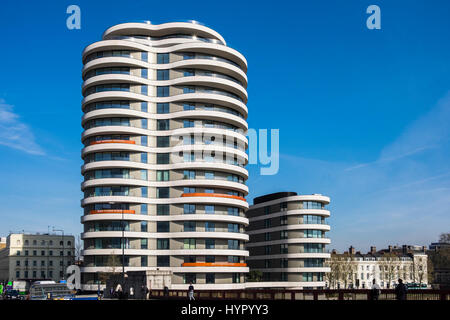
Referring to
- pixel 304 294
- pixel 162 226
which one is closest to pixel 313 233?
pixel 162 226

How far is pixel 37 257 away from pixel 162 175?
8275cm

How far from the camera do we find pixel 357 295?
146ft

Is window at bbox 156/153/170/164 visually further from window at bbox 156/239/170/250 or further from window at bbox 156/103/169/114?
window at bbox 156/239/170/250

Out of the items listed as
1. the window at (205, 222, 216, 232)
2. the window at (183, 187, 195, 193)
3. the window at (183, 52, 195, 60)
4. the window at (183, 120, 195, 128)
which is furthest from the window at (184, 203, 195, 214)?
the window at (183, 52, 195, 60)

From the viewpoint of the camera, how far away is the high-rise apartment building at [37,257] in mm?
145625

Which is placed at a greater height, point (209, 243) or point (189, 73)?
point (189, 73)

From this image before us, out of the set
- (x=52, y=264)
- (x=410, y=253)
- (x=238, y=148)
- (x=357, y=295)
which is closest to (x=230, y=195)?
(x=238, y=148)

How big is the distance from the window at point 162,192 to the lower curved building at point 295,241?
101ft

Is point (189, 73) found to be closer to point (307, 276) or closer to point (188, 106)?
point (188, 106)

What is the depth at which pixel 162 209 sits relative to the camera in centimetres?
8331

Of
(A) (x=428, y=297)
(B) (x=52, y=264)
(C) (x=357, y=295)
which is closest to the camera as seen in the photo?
(A) (x=428, y=297)

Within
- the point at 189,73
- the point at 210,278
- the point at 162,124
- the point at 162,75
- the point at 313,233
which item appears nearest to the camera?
the point at 210,278

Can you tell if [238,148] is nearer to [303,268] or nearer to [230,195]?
[230,195]

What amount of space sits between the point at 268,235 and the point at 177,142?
38.6 m
